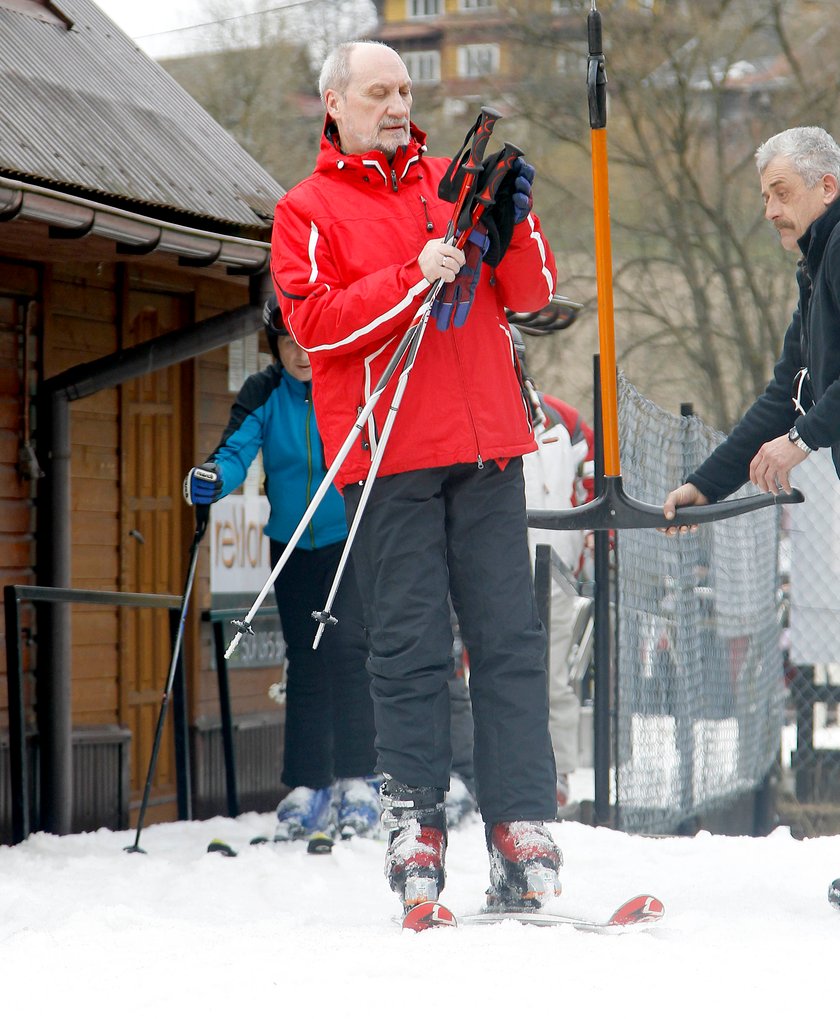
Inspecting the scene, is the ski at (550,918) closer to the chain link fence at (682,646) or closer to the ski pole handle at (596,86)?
the ski pole handle at (596,86)

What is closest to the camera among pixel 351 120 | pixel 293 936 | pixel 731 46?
pixel 293 936

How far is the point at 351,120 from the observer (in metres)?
3.47

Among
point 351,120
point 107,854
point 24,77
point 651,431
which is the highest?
point 24,77

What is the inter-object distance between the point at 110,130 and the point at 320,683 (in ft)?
8.05

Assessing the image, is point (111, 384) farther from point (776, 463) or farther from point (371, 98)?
point (776, 463)

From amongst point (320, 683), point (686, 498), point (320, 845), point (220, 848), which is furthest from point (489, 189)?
point (220, 848)

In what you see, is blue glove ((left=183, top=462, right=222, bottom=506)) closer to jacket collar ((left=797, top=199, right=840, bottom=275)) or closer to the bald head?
the bald head

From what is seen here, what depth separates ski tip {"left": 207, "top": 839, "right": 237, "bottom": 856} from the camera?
199 inches

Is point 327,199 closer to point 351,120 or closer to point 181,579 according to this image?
point 351,120

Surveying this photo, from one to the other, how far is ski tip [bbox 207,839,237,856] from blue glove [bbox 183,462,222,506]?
3.85 ft

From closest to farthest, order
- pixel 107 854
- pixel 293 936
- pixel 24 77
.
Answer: pixel 293 936, pixel 107 854, pixel 24 77

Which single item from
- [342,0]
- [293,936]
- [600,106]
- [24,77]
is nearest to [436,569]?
[293,936]

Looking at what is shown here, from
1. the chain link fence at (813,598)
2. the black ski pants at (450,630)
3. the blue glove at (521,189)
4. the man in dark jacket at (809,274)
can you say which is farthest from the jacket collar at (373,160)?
the chain link fence at (813,598)

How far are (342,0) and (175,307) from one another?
51.1 ft
